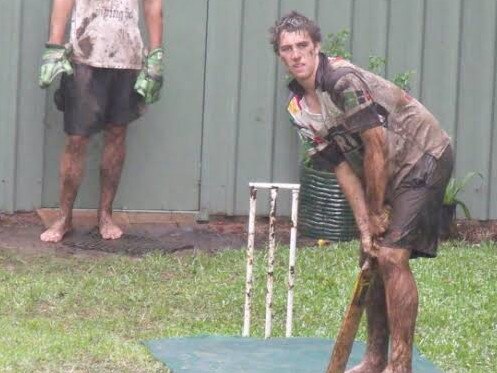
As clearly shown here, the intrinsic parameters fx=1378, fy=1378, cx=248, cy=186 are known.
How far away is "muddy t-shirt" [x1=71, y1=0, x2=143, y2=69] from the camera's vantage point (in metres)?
10.0

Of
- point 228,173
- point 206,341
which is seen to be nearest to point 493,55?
point 228,173

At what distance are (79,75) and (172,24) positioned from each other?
1103 mm

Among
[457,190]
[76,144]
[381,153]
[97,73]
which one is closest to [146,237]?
[76,144]

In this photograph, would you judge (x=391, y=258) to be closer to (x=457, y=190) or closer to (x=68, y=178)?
(x=68, y=178)

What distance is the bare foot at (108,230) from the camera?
1028 cm

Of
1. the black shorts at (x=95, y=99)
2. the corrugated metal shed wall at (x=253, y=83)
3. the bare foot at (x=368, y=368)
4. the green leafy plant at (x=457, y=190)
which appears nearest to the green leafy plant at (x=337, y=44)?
the corrugated metal shed wall at (x=253, y=83)

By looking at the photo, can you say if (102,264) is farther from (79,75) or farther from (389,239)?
(389,239)

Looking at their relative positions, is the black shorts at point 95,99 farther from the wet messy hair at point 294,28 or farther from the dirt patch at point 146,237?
the wet messy hair at point 294,28

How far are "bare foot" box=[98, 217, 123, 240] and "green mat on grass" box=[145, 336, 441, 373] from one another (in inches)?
110

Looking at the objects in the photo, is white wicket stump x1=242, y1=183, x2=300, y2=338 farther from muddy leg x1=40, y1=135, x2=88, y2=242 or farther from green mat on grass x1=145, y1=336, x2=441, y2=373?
muddy leg x1=40, y1=135, x2=88, y2=242

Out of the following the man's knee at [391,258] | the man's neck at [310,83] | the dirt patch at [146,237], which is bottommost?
the dirt patch at [146,237]

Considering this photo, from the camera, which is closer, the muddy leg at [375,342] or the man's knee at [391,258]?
the man's knee at [391,258]

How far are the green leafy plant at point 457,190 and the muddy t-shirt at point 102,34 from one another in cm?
271

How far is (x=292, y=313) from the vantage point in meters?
8.23
